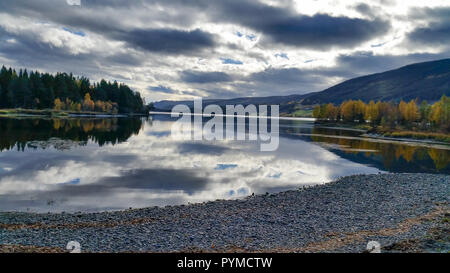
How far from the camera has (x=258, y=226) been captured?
1878cm

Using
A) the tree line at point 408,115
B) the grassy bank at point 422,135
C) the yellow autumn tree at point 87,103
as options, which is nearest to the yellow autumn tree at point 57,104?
the yellow autumn tree at point 87,103

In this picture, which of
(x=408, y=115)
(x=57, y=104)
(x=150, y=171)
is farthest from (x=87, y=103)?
(x=150, y=171)

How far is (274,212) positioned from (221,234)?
604 centimetres

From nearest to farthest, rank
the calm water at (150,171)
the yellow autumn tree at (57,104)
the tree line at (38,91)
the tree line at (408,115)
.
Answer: the calm water at (150,171) < the tree line at (408,115) < the tree line at (38,91) < the yellow autumn tree at (57,104)

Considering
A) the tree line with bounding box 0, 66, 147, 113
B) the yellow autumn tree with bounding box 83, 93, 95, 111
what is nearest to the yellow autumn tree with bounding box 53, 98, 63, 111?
the tree line with bounding box 0, 66, 147, 113

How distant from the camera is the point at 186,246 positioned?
49.3 ft

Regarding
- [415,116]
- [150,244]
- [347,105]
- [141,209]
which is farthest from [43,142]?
[347,105]

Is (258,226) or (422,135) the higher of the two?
(422,135)

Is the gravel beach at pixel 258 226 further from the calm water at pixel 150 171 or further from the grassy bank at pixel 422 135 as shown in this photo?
the grassy bank at pixel 422 135

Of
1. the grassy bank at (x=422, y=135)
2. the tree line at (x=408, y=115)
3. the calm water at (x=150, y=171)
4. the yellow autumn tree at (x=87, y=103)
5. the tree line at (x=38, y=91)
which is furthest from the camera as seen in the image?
the yellow autumn tree at (x=87, y=103)

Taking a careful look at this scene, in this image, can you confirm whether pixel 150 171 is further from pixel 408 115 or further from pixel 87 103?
pixel 87 103

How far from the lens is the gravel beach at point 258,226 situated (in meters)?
14.7

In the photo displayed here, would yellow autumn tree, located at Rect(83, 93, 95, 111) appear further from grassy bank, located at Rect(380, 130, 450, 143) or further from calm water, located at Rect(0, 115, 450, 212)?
grassy bank, located at Rect(380, 130, 450, 143)
